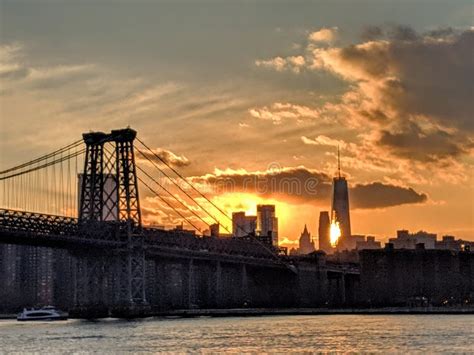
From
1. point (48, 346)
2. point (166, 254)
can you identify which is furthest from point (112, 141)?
point (48, 346)

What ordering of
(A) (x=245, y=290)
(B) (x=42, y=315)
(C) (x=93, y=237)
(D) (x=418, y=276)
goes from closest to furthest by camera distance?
(C) (x=93, y=237), (B) (x=42, y=315), (A) (x=245, y=290), (D) (x=418, y=276)

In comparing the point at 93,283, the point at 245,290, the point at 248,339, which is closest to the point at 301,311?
the point at 245,290

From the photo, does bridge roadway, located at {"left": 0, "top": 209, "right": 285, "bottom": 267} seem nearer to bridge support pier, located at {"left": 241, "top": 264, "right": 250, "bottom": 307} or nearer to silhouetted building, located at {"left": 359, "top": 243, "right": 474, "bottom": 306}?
bridge support pier, located at {"left": 241, "top": 264, "right": 250, "bottom": 307}

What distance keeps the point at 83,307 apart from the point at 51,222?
52.1 ft

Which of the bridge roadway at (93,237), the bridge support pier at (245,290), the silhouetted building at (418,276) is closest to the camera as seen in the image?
the bridge roadway at (93,237)

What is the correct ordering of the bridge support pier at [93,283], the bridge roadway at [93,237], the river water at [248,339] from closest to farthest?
the river water at [248,339], the bridge roadway at [93,237], the bridge support pier at [93,283]

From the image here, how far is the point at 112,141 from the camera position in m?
134

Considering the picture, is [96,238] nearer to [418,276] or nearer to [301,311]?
[301,311]

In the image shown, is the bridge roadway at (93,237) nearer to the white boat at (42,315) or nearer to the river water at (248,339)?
the river water at (248,339)

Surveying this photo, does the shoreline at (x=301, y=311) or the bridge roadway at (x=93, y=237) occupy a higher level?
the bridge roadway at (x=93, y=237)

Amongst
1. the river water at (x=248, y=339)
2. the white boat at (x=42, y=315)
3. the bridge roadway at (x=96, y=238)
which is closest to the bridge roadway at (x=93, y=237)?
the bridge roadway at (x=96, y=238)

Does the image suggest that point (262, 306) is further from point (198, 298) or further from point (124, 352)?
point (124, 352)

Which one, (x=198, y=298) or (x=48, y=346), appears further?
(x=198, y=298)

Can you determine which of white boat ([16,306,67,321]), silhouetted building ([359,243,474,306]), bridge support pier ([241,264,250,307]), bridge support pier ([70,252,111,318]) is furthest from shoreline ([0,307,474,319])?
white boat ([16,306,67,321])
